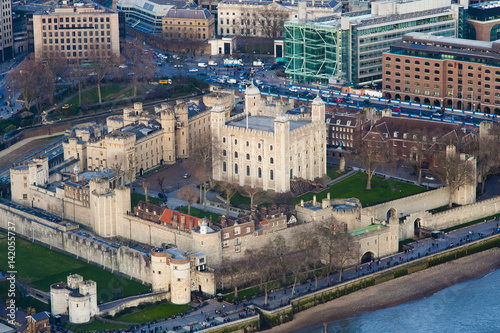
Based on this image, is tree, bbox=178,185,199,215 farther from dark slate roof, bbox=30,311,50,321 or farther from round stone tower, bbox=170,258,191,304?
dark slate roof, bbox=30,311,50,321

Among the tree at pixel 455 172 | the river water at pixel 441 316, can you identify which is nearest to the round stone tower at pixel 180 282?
the river water at pixel 441 316

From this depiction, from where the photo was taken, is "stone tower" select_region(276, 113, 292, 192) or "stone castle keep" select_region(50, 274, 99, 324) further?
"stone tower" select_region(276, 113, 292, 192)

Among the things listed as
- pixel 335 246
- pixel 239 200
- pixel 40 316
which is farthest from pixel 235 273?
pixel 239 200

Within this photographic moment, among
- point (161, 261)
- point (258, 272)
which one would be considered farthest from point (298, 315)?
point (161, 261)

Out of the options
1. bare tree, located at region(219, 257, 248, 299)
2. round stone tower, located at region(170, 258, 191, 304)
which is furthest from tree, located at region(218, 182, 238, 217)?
round stone tower, located at region(170, 258, 191, 304)

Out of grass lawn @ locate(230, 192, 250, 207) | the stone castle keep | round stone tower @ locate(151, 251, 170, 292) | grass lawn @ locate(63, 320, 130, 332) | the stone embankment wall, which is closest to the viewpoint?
grass lawn @ locate(63, 320, 130, 332)

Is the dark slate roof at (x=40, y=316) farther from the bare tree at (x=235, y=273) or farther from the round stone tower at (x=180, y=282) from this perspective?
the bare tree at (x=235, y=273)

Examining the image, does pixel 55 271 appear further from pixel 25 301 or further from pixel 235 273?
pixel 235 273
